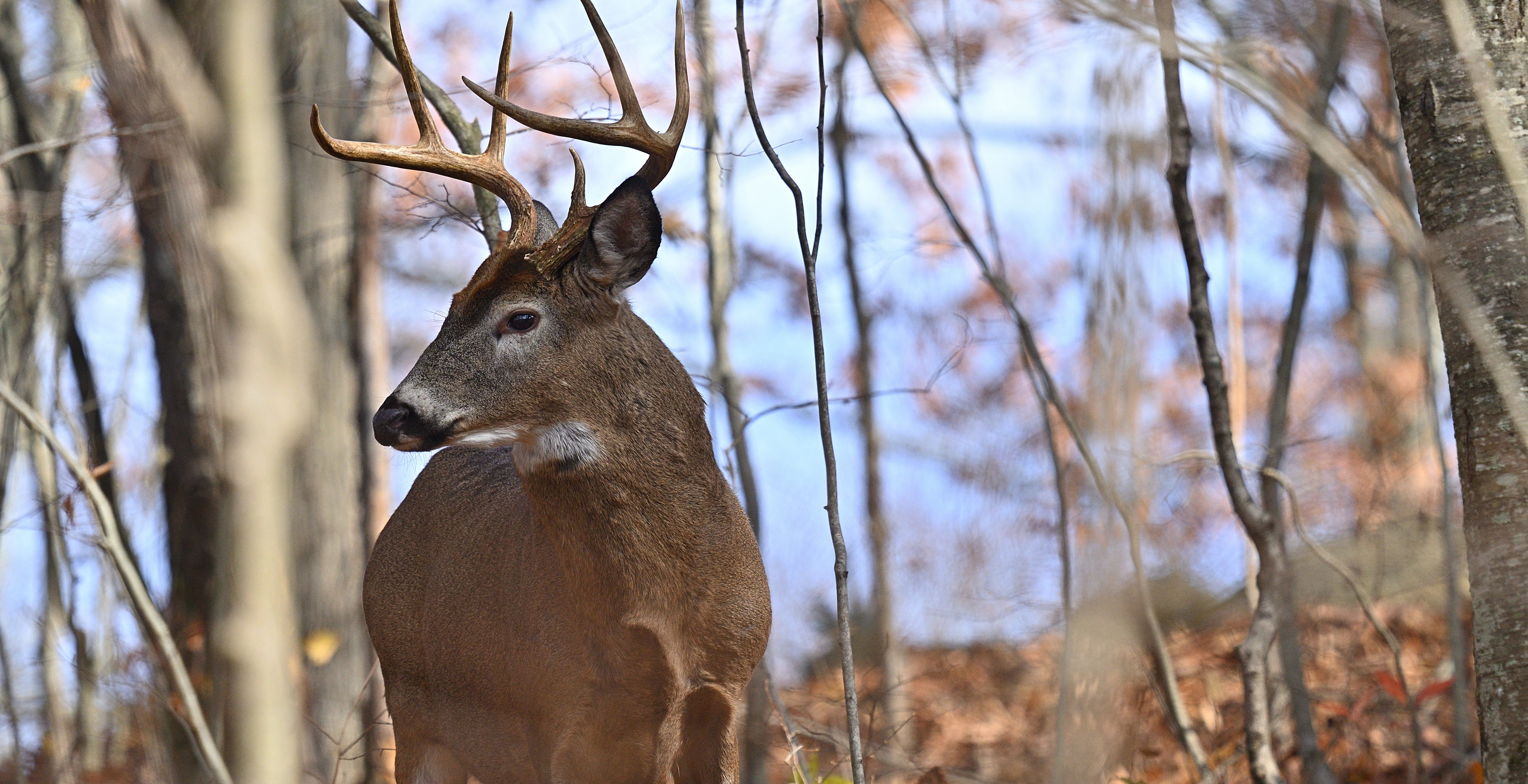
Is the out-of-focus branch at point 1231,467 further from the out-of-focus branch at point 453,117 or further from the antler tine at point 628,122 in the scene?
the out-of-focus branch at point 453,117

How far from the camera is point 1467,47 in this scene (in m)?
2.28

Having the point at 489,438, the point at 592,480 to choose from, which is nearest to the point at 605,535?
the point at 592,480

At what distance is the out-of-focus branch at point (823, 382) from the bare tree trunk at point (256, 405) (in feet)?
5.80

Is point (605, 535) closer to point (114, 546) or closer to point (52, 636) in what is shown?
point (114, 546)

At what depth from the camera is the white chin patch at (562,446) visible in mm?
3412

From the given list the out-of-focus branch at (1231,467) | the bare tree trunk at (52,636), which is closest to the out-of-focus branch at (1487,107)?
the out-of-focus branch at (1231,467)

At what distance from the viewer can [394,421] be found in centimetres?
328

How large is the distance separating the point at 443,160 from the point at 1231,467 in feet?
9.75

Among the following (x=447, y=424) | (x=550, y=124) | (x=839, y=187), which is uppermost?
(x=839, y=187)

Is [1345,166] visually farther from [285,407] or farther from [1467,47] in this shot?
[285,407]

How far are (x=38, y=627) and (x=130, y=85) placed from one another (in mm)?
6565

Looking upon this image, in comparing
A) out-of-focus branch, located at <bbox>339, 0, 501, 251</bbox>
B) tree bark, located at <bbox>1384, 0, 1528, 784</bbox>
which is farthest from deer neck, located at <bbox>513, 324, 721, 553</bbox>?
tree bark, located at <bbox>1384, 0, 1528, 784</bbox>

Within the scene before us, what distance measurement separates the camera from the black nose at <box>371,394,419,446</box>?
3.27m

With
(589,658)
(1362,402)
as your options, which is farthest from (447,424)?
(1362,402)
